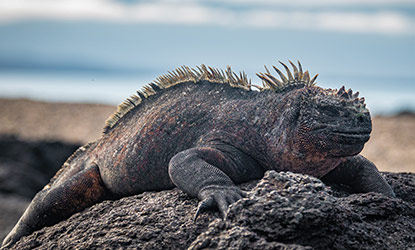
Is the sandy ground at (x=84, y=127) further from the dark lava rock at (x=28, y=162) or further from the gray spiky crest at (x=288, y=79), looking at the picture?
the gray spiky crest at (x=288, y=79)

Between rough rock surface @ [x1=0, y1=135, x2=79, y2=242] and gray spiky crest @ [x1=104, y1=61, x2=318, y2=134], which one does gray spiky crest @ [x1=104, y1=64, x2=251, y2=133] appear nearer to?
gray spiky crest @ [x1=104, y1=61, x2=318, y2=134]

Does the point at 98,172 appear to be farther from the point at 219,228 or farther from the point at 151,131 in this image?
the point at 219,228

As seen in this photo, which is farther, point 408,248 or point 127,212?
point 127,212

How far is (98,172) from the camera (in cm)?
428

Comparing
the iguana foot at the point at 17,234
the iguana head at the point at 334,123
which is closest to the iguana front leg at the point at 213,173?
the iguana head at the point at 334,123

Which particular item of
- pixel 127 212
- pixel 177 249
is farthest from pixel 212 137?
pixel 177 249

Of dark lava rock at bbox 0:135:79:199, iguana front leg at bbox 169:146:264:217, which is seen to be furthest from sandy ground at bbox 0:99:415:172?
iguana front leg at bbox 169:146:264:217

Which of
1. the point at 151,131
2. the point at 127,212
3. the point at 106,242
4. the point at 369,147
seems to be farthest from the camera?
the point at 369,147

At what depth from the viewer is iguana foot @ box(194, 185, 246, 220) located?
2852mm

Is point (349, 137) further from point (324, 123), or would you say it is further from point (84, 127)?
point (84, 127)

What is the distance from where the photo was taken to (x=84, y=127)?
45.7 ft

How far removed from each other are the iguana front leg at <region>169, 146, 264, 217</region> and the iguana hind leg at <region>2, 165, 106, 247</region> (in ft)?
3.55

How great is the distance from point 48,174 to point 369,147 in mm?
7020

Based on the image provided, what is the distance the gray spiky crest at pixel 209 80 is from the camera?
3723 mm
